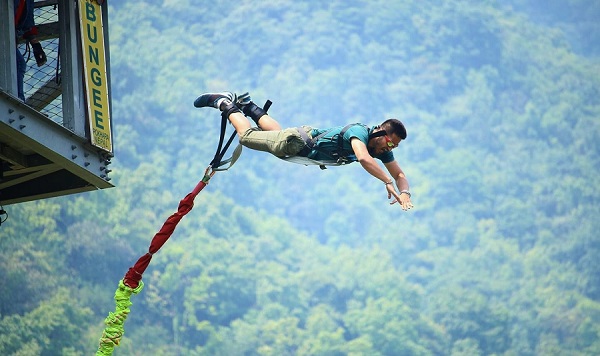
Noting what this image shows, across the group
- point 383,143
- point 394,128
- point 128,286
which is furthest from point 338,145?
point 128,286

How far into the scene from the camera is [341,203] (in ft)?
463

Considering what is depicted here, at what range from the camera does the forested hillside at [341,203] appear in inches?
3826

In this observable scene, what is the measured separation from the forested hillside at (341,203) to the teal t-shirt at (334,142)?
6395 cm

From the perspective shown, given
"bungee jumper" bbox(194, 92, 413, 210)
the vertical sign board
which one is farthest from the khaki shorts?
the vertical sign board

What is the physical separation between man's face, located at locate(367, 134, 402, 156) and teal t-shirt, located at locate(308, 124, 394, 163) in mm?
116

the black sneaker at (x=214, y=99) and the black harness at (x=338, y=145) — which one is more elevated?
the black sneaker at (x=214, y=99)

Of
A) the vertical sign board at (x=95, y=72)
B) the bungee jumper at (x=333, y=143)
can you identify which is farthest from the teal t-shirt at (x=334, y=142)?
the vertical sign board at (x=95, y=72)

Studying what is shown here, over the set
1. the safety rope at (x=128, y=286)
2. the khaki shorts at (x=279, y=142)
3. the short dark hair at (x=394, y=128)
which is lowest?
the safety rope at (x=128, y=286)

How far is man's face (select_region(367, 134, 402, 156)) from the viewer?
14039 mm

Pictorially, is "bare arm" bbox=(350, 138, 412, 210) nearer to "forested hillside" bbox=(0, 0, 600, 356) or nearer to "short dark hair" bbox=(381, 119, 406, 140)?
"short dark hair" bbox=(381, 119, 406, 140)

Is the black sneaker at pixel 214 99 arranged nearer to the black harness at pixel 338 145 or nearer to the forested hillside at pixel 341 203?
the black harness at pixel 338 145

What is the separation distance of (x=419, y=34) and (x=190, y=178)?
199ft

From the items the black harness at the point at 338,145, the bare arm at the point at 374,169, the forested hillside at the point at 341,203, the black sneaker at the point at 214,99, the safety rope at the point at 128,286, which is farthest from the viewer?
the forested hillside at the point at 341,203

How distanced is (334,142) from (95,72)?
2.92 meters
